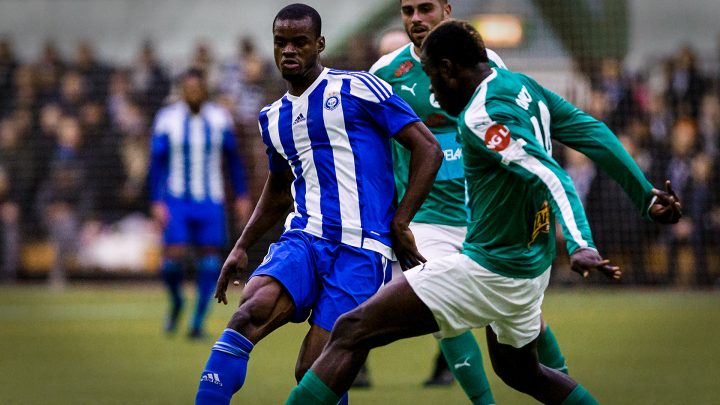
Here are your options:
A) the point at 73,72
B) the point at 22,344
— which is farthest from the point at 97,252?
the point at 22,344

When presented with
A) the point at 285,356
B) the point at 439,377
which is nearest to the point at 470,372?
the point at 439,377

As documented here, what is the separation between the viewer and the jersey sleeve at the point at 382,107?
6.03 metres

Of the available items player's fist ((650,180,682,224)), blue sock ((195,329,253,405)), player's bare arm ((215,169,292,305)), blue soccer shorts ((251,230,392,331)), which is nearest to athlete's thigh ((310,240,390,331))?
blue soccer shorts ((251,230,392,331))

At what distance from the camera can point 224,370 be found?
5.67m

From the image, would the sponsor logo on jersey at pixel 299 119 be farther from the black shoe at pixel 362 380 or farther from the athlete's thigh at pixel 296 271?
the black shoe at pixel 362 380

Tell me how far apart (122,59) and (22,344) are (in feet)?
34.7

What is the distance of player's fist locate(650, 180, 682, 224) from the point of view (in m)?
5.20

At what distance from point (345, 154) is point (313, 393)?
1.28 m

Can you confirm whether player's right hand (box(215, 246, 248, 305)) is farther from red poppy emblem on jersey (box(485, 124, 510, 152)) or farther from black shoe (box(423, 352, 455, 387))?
black shoe (box(423, 352, 455, 387))

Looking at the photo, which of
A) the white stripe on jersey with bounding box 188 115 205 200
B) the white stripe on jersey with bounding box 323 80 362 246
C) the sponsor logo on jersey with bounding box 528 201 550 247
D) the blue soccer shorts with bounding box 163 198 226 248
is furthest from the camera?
the white stripe on jersey with bounding box 188 115 205 200

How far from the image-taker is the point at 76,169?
1948 centimetres

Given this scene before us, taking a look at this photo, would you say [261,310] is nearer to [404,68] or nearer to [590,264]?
[590,264]

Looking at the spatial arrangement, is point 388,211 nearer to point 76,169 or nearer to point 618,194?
point 618,194

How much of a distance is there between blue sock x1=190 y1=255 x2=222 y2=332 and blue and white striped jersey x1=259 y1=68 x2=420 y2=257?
6052 mm
